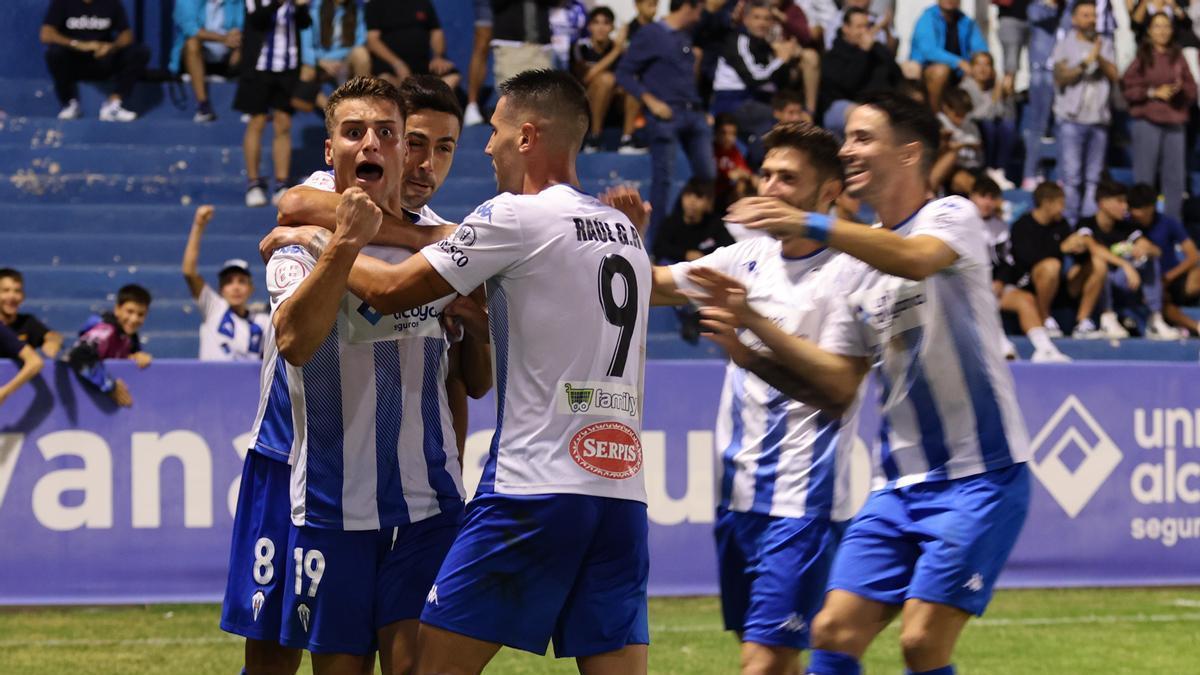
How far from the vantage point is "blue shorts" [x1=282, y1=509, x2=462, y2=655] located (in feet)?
16.7

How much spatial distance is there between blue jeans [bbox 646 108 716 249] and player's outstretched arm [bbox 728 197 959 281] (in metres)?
10.2

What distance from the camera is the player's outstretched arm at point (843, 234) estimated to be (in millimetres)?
4914

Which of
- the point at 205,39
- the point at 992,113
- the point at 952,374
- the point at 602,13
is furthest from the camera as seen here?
the point at 992,113

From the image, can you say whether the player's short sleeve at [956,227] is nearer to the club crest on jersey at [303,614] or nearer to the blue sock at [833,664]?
the blue sock at [833,664]

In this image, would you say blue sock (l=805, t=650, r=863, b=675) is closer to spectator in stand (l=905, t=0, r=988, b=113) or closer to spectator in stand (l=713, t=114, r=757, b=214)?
spectator in stand (l=713, t=114, r=757, b=214)

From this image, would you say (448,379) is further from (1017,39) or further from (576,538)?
(1017,39)

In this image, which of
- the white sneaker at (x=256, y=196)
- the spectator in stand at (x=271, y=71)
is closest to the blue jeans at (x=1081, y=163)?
the spectator in stand at (x=271, y=71)

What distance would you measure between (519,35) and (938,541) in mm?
11540

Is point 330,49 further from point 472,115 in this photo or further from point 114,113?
point 114,113

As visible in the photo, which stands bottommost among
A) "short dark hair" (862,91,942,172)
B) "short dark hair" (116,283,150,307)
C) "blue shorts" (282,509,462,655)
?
"short dark hair" (116,283,150,307)

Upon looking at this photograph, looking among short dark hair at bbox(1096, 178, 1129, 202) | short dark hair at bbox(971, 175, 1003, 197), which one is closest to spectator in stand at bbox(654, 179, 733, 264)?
short dark hair at bbox(971, 175, 1003, 197)

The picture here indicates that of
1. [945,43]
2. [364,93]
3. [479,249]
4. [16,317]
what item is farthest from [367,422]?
[945,43]

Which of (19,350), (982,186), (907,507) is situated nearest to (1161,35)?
(982,186)

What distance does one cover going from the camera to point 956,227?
5.30m
